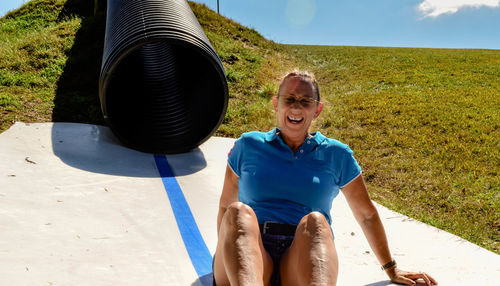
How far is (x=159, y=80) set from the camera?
5906 millimetres

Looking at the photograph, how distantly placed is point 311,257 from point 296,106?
811 millimetres

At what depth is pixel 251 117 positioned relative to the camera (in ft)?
24.0

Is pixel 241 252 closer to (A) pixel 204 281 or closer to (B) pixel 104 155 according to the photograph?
(A) pixel 204 281

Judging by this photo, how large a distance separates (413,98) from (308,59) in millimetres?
7744

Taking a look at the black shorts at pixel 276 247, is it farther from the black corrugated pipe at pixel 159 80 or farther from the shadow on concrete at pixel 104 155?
the black corrugated pipe at pixel 159 80

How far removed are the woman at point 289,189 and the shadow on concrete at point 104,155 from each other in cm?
233

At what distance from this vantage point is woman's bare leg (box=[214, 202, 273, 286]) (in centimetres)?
165

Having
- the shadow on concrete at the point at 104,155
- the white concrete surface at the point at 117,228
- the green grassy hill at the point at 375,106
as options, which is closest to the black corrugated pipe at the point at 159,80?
the shadow on concrete at the point at 104,155

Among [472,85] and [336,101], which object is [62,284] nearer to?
[336,101]

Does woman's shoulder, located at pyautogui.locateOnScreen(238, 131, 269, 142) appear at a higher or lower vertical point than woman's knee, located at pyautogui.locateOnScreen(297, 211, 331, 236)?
higher

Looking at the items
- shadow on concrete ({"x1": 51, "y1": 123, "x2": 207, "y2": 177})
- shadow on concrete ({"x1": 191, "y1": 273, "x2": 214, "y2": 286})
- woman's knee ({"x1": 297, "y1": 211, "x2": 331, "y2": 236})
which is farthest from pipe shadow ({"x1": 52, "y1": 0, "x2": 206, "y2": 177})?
woman's knee ({"x1": 297, "y1": 211, "x2": 331, "y2": 236})

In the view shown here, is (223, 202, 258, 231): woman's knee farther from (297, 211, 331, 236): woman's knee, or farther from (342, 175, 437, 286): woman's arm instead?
(342, 175, 437, 286): woman's arm

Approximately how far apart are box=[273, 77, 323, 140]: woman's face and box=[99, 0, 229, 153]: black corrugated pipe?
8.89ft

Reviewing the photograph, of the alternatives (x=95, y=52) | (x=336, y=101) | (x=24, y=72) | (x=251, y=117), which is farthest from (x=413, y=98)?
(x=24, y=72)
